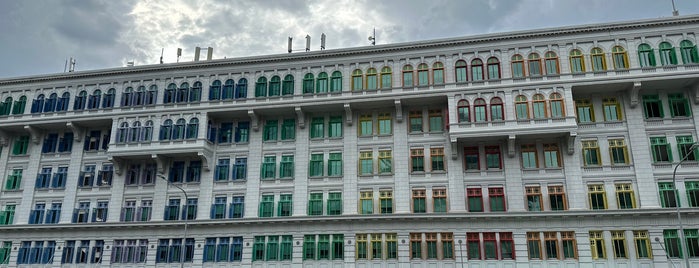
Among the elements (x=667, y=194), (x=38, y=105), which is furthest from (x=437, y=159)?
(x=38, y=105)

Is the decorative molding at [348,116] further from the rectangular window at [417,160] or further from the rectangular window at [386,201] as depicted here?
the rectangular window at [386,201]

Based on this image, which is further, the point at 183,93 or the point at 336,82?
the point at 183,93

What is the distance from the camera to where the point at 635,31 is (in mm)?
36375

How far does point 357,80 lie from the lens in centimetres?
3969

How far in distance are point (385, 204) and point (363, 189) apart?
186 cm

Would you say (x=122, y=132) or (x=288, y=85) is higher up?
(x=288, y=85)

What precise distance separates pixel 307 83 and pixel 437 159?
1091 cm

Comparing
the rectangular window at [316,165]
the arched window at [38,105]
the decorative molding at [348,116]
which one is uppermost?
the arched window at [38,105]

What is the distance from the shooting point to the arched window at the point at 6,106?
148 ft

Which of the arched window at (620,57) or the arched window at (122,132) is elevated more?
the arched window at (620,57)

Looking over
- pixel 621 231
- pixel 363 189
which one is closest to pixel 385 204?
pixel 363 189

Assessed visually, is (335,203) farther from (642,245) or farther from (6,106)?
(6,106)

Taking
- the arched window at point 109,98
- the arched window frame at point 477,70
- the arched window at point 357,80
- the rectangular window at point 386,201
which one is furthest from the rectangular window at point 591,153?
the arched window at point 109,98

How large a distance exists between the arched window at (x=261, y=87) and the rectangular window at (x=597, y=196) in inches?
908
